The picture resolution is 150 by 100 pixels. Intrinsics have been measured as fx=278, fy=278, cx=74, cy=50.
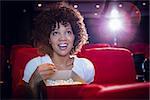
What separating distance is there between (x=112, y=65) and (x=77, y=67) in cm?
18

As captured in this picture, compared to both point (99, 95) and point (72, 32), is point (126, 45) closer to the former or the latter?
point (72, 32)

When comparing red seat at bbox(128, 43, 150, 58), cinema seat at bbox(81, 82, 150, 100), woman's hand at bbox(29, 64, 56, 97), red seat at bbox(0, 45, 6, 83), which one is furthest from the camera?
red seat at bbox(128, 43, 150, 58)

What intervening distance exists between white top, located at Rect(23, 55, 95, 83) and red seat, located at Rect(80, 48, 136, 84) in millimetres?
27

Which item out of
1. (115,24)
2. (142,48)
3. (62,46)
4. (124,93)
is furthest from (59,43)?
(124,93)

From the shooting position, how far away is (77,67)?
1380mm

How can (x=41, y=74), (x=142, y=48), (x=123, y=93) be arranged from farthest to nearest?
1. (x=142, y=48)
2. (x=41, y=74)
3. (x=123, y=93)

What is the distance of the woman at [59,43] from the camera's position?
1.35m

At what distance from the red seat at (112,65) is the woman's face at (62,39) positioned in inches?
3.4

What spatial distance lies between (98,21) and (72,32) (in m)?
0.33

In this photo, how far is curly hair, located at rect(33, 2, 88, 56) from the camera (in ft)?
4.55

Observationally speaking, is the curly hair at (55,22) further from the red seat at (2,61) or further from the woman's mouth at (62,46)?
the red seat at (2,61)

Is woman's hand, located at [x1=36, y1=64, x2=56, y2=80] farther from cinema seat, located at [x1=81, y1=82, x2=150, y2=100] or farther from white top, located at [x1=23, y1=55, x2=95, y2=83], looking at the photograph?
cinema seat, located at [x1=81, y1=82, x2=150, y2=100]

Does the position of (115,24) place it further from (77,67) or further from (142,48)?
(77,67)

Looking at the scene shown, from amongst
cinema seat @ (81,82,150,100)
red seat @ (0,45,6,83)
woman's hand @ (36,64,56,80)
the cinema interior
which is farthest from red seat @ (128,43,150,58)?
cinema seat @ (81,82,150,100)
